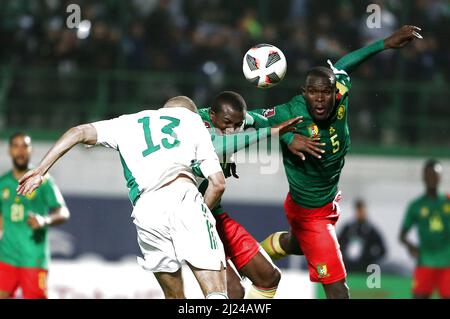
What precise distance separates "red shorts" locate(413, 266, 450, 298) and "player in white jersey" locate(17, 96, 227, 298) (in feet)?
21.1

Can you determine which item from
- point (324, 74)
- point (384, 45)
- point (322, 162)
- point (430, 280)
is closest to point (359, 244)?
point (430, 280)

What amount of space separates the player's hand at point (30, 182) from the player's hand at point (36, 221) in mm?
3619

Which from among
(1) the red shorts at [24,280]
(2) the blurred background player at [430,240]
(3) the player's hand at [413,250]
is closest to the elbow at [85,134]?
(1) the red shorts at [24,280]

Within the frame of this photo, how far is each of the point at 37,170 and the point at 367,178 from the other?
9102mm

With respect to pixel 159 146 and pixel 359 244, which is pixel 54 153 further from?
pixel 359 244

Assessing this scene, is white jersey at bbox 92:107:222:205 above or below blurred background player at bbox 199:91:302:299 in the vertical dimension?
above

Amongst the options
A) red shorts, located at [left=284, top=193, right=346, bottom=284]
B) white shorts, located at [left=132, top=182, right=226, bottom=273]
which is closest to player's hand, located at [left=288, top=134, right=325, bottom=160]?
red shorts, located at [left=284, top=193, right=346, bottom=284]

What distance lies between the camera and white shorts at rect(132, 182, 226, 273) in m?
7.14

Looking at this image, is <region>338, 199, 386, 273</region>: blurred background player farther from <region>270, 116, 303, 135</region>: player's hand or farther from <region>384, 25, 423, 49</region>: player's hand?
<region>270, 116, 303, 135</region>: player's hand

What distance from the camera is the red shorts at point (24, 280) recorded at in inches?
423

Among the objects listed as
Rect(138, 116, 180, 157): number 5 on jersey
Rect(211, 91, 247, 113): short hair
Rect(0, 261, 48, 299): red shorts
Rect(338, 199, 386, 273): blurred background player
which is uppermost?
Rect(211, 91, 247, 113): short hair

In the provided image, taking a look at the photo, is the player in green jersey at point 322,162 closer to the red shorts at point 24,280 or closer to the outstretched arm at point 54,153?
the outstretched arm at point 54,153
